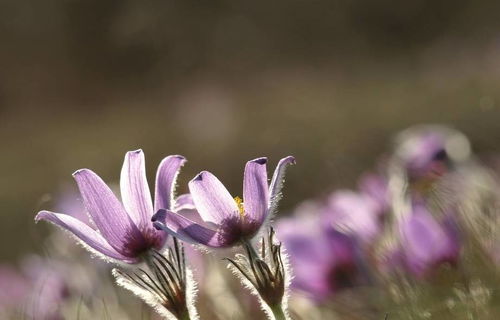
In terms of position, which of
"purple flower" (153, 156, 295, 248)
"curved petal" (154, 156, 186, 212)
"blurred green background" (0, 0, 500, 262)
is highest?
"curved petal" (154, 156, 186, 212)

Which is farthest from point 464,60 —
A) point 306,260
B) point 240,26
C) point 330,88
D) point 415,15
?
point 306,260

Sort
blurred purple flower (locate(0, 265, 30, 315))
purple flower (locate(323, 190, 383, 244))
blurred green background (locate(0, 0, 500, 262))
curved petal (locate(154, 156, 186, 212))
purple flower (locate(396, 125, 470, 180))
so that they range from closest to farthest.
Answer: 1. curved petal (locate(154, 156, 186, 212))
2. purple flower (locate(396, 125, 470, 180))
3. purple flower (locate(323, 190, 383, 244))
4. blurred purple flower (locate(0, 265, 30, 315))
5. blurred green background (locate(0, 0, 500, 262))

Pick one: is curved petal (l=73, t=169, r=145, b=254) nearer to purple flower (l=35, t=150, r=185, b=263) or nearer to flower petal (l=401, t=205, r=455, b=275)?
purple flower (l=35, t=150, r=185, b=263)

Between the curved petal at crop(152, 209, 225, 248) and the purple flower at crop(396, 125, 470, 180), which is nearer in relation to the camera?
the curved petal at crop(152, 209, 225, 248)

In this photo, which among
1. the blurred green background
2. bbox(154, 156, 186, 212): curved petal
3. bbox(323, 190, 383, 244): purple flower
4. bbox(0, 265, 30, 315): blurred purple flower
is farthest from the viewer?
the blurred green background

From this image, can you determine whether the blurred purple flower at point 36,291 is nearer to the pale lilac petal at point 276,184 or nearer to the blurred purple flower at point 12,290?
the blurred purple flower at point 12,290

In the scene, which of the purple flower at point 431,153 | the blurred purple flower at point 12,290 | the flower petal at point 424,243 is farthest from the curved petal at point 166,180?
the blurred purple flower at point 12,290

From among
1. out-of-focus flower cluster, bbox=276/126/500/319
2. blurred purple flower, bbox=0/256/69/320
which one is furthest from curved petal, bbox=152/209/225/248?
blurred purple flower, bbox=0/256/69/320
